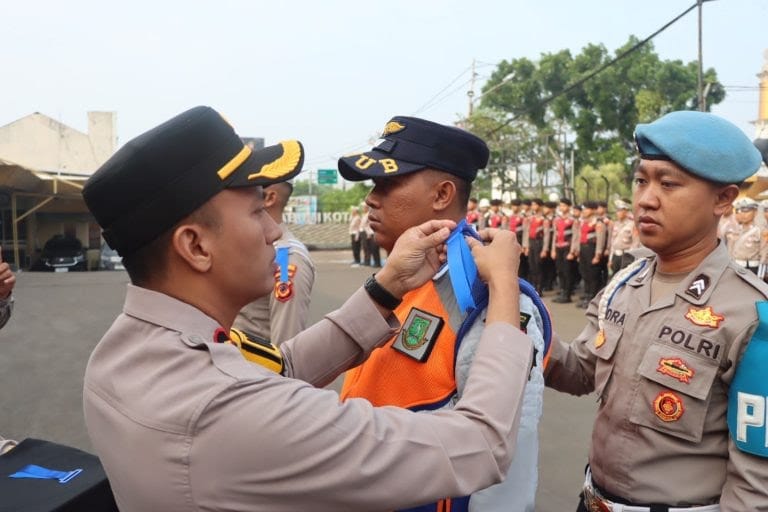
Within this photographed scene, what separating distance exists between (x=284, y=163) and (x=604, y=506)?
4.38 feet

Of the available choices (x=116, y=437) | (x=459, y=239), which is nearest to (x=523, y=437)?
(x=459, y=239)

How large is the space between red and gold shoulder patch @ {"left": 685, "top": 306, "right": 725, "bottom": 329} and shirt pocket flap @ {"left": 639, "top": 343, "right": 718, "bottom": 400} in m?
0.09

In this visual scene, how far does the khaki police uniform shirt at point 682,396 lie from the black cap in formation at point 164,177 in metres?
1.18

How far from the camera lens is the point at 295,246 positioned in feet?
11.2

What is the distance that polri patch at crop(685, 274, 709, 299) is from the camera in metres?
1.71

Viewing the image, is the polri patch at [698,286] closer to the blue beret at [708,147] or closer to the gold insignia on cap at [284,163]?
the blue beret at [708,147]

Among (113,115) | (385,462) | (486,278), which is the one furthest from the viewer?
(113,115)

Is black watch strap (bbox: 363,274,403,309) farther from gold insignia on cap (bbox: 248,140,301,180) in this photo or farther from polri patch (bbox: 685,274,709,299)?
polri patch (bbox: 685,274,709,299)

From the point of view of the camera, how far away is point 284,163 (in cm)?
129

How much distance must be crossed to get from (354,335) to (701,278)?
3.15ft

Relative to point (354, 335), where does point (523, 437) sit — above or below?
below

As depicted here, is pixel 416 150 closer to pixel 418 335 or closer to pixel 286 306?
pixel 418 335

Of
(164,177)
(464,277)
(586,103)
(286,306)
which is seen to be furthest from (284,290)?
(586,103)

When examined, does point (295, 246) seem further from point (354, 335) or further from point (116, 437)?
point (116, 437)
